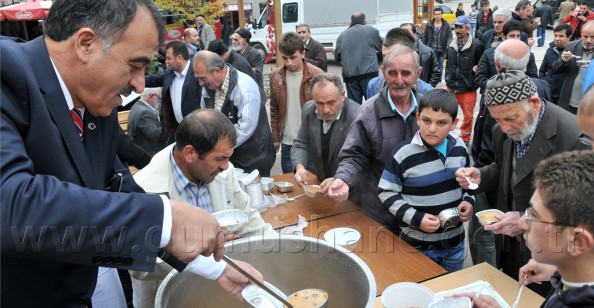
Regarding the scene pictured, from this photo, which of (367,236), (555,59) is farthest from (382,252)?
(555,59)

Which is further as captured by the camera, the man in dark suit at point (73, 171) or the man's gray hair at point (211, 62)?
the man's gray hair at point (211, 62)

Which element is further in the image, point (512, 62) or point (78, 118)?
point (512, 62)

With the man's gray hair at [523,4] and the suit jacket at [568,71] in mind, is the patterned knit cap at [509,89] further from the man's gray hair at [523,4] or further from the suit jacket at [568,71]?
the man's gray hair at [523,4]

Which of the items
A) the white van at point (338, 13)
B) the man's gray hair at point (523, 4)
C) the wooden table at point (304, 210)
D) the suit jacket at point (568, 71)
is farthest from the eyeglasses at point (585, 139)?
the white van at point (338, 13)

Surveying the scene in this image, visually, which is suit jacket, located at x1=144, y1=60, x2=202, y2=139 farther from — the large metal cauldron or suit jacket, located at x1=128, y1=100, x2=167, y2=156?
the large metal cauldron

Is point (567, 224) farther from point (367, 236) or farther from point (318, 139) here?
point (318, 139)

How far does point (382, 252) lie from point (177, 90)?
10.4 ft

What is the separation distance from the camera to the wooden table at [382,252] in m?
2.10

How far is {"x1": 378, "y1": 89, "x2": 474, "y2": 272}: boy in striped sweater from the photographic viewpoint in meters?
2.46

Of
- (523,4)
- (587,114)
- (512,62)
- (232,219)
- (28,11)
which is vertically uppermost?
(28,11)

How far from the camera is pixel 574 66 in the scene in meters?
4.91

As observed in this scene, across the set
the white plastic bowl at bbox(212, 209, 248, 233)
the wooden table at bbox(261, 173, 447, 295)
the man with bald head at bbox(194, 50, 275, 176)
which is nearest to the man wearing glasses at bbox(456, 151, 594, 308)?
the wooden table at bbox(261, 173, 447, 295)

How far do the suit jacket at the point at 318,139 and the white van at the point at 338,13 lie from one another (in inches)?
420

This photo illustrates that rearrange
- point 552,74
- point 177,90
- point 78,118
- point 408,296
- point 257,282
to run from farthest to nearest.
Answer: point 552,74, point 177,90, point 408,296, point 257,282, point 78,118
